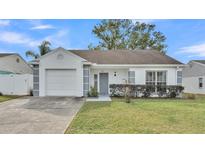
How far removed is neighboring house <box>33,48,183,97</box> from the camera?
19.1 m

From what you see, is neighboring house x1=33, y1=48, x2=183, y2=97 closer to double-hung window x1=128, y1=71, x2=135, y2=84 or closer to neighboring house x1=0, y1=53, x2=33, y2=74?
double-hung window x1=128, y1=71, x2=135, y2=84

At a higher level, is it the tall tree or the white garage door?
the tall tree

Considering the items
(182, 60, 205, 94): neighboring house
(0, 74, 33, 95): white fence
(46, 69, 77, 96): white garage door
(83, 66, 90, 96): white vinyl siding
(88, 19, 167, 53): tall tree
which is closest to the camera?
(83, 66, 90, 96): white vinyl siding

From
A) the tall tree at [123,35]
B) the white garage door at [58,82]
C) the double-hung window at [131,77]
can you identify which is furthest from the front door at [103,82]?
the tall tree at [123,35]

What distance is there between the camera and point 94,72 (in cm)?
2100

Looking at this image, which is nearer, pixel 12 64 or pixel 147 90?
pixel 147 90

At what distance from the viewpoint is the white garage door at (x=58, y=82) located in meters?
19.3

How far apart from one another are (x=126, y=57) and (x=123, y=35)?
14.5 m

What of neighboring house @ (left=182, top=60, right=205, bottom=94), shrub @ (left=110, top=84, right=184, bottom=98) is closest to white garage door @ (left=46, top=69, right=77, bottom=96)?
shrub @ (left=110, top=84, right=184, bottom=98)

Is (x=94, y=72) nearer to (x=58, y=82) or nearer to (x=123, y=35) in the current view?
(x=58, y=82)

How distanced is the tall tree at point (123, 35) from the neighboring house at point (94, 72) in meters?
13.4

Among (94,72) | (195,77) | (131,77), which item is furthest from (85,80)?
(195,77)

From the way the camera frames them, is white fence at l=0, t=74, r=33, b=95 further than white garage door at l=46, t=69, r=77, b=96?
Yes

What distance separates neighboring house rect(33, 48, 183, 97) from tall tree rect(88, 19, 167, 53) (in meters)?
13.4
